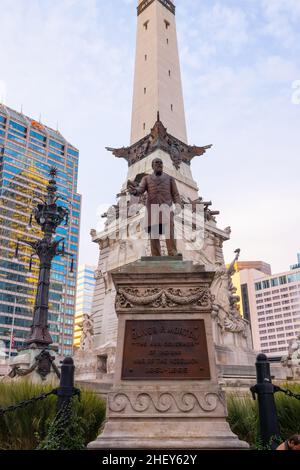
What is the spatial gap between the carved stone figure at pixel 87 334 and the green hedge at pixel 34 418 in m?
16.4

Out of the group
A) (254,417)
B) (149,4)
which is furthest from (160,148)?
(254,417)

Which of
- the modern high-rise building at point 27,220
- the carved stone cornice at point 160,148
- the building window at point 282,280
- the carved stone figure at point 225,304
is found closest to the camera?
the carved stone figure at point 225,304

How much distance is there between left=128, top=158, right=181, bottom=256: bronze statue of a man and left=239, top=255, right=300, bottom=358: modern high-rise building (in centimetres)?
11674

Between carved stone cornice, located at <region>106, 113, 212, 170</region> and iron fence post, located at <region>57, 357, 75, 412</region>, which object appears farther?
carved stone cornice, located at <region>106, 113, 212, 170</region>

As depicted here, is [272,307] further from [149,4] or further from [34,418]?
[34,418]

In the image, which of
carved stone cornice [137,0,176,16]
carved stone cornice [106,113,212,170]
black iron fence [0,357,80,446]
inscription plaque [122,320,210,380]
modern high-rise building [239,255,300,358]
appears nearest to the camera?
black iron fence [0,357,80,446]

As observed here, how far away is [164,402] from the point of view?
19.2 feet

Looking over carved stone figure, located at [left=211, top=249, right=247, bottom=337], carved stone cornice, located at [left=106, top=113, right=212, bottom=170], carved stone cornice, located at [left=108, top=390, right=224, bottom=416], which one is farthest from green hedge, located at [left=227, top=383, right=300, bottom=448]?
carved stone cornice, located at [left=106, top=113, right=212, bottom=170]

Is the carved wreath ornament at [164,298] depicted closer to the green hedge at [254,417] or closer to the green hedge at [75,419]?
the green hedge at [75,419]

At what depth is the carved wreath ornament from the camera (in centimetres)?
656

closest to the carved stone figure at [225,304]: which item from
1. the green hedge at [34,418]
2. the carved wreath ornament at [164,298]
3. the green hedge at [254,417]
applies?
the green hedge at [254,417]

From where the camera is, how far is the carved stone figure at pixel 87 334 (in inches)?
924

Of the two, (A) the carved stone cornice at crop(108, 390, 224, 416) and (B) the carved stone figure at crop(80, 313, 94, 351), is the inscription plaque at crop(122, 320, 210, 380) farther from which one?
(B) the carved stone figure at crop(80, 313, 94, 351)
